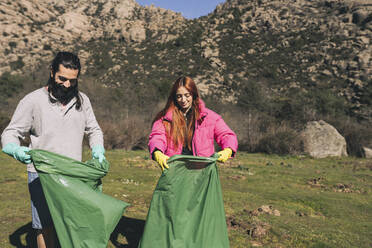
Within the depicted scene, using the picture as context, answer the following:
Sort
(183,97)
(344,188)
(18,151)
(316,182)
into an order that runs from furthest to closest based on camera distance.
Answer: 1. (316,182)
2. (344,188)
3. (183,97)
4. (18,151)

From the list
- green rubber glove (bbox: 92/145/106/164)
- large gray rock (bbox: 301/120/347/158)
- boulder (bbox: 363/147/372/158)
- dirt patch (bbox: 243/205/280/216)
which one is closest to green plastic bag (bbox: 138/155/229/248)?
green rubber glove (bbox: 92/145/106/164)

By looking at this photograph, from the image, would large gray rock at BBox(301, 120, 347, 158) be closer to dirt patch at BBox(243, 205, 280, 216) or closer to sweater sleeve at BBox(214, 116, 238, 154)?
dirt patch at BBox(243, 205, 280, 216)

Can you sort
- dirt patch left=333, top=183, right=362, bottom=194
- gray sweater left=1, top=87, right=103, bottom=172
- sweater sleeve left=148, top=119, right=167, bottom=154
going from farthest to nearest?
dirt patch left=333, top=183, right=362, bottom=194
sweater sleeve left=148, top=119, right=167, bottom=154
gray sweater left=1, top=87, right=103, bottom=172

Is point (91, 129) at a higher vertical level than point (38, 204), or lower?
higher

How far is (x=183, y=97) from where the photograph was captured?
2670mm

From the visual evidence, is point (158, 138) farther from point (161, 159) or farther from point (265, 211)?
point (265, 211)

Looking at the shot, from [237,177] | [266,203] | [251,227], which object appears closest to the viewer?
[251,227]

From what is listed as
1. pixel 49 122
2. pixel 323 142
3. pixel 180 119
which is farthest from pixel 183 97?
pixel 323 142

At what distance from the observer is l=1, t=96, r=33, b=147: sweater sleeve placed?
2114 mm

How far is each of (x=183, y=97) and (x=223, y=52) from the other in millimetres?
42268

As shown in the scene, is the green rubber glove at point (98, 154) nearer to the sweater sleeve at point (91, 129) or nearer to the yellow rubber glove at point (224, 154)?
the sweater sleeve at point (91, 129)

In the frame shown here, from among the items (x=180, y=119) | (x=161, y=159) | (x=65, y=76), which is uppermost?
(x=65, y=76)

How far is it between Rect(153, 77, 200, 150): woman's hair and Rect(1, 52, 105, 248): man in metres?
0.84

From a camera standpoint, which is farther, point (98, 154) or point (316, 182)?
point (316, 182)
